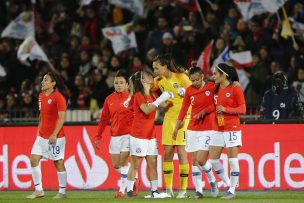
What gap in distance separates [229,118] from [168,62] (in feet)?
5.53

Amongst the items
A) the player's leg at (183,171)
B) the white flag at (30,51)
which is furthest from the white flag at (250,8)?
the player's leg at (183,171)

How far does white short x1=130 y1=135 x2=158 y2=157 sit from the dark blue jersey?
379cm

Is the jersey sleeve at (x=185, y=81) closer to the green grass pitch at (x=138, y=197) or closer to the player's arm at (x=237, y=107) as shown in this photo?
the player's arm at (x=237, y=107)

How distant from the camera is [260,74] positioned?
24.3 meters

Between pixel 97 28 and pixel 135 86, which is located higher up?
pixel 97 28

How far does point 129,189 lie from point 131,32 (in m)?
8.95

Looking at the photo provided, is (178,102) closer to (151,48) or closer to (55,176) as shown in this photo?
(55,176)

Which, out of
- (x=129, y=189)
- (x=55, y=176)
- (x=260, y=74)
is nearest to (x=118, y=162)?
(x=129, y=189)

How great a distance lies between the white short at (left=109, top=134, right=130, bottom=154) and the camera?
19391 millimetres

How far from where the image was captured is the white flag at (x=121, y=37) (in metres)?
27.0

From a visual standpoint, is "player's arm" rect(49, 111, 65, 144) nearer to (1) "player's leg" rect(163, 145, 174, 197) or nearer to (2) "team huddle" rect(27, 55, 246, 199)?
(2) "team huddle" rect(27, 55, 246, 199)

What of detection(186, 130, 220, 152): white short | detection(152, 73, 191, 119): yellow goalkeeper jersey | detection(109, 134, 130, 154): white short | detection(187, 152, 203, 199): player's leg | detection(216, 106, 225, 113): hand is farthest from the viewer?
detection(109, 134, 130, 154): white short

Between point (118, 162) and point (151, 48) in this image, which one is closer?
point (118, 162)

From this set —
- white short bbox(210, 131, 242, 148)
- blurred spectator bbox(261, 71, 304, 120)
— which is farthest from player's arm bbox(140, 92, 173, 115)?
blurred spectator bbox(261, 71, 304, 120)
